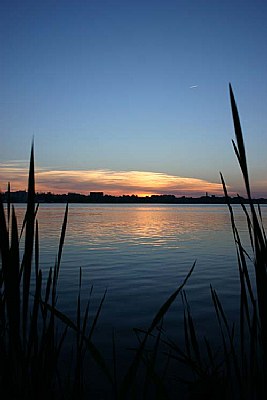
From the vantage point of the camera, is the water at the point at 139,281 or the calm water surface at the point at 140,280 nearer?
the water at the point at 139,281

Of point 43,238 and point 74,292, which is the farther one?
point 43,238

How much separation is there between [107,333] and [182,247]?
17.1 m

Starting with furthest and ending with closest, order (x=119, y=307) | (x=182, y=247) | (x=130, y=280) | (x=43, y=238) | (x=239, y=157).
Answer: (x=43, y=238) → (x=182, y=247) → (x=130, y=280) → (x=119, y=307) → (x=239, y=157)

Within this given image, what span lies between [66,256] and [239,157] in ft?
64.5

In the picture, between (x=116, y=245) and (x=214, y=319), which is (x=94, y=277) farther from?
(x=116, y=245)

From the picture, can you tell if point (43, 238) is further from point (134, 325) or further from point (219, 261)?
point (134, 325)

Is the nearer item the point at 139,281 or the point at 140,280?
the point at 139,281

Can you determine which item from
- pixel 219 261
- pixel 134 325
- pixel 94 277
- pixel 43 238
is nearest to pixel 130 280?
pixel 94 277

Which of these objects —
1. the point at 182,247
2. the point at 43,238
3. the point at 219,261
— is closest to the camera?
the point at 219,261

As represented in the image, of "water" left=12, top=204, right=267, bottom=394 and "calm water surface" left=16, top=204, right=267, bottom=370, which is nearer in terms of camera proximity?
"water" left=12, top=204, right=267, bottom=394

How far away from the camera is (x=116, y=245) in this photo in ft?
84.5

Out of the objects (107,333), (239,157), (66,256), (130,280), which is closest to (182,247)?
(66,256)

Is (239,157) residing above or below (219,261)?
above

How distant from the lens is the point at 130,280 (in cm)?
1402
